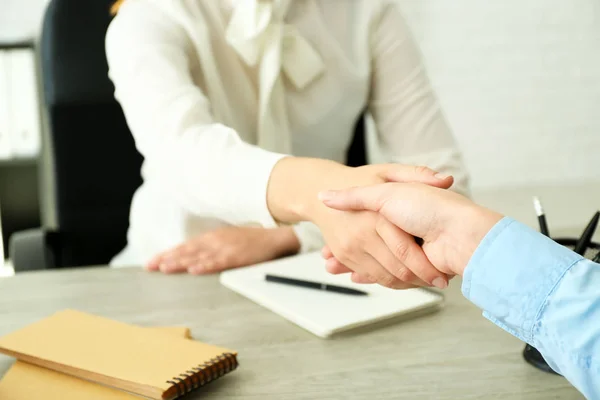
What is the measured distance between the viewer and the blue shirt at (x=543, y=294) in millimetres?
407

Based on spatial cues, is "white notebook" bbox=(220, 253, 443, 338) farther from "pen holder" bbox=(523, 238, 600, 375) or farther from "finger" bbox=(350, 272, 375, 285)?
"pen holder" bbox=(523, 238, 600, 375)

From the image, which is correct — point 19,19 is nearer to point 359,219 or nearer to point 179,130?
point 179,130

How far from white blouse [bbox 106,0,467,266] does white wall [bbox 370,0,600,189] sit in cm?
103

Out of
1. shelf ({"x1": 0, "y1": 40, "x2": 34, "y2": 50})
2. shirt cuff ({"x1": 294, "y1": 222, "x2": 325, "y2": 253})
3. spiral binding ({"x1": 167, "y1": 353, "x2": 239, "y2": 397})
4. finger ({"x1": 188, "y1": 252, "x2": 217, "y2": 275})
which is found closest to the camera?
spiral binding ({"x1": 167, "y1": 353, "x2": 239, "y2": 397})

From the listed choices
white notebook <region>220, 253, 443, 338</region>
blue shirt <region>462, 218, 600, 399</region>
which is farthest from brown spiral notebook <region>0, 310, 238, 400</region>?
blue shirt <region>462, 218, 600, 399</region>

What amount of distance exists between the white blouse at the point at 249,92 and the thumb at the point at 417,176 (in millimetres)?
201

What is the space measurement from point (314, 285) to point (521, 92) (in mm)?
1760

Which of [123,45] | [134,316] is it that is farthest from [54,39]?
[134,316]

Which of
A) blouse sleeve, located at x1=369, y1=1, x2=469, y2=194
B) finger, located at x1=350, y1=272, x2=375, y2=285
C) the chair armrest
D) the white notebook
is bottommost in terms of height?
the chair armrest

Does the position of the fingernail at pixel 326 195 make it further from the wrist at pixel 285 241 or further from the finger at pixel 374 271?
the wrist at pixel 285 241

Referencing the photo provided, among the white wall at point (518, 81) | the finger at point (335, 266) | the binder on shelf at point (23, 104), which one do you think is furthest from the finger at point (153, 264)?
the white wall at point (518, 81)

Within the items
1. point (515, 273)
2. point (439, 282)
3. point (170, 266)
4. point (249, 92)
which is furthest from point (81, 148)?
point (515, 273)

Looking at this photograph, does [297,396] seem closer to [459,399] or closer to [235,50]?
[459,399]

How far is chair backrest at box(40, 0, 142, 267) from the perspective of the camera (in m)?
1.16
